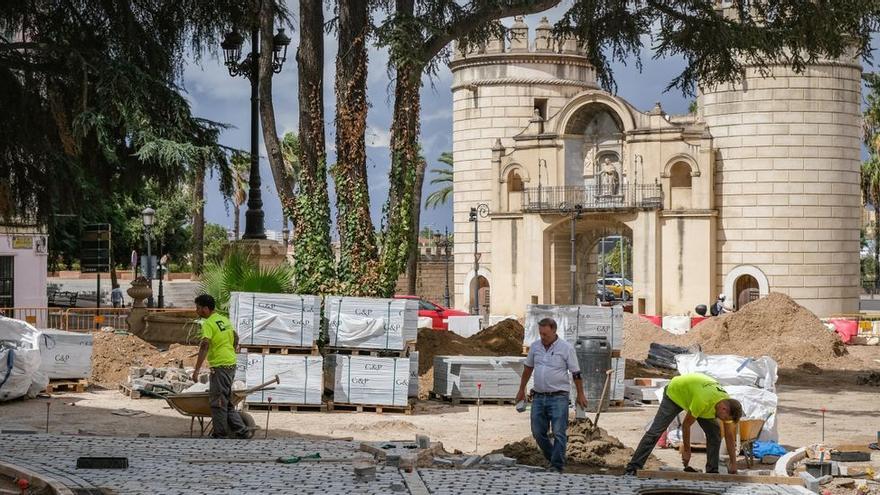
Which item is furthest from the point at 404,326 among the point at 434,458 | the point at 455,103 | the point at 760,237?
the point at 455,103

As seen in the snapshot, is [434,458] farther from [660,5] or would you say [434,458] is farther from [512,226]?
[512,226]

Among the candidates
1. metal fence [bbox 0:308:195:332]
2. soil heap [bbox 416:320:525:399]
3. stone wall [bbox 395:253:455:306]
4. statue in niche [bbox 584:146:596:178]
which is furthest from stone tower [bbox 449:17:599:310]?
soil heap [bbox 416:320:525:399]

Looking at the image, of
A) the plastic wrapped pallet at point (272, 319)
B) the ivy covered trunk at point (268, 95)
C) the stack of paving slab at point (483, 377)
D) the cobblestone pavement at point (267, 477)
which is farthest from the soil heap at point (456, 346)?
the cobblestone pavement at point (267, 477)

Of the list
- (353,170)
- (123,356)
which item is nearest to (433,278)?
(123,356)

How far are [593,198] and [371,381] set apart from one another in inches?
1211

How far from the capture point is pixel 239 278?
73.5ft

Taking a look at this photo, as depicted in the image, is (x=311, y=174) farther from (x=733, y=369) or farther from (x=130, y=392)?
(x=733, y=369)

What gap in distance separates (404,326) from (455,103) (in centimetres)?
3666

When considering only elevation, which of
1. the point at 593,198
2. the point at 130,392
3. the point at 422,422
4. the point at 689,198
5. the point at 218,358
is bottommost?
the point at 422,422

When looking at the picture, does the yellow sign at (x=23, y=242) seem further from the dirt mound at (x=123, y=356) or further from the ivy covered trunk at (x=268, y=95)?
the ivy covered trunk at (x=268, y=95)

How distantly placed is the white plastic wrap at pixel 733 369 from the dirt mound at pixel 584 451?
2121 millimetres

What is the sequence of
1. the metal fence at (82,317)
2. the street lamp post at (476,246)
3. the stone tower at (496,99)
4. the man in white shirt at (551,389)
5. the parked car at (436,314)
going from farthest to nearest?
the stone tower at (496,99)
the street lamp post at (476,246)
the parked car at (436,314)
the metal fence at (82,317)
the man in white shirt at (551,389)

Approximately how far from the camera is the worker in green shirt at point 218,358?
48.0 feet

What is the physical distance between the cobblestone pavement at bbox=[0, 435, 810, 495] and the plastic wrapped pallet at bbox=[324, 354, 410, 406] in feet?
18.1
